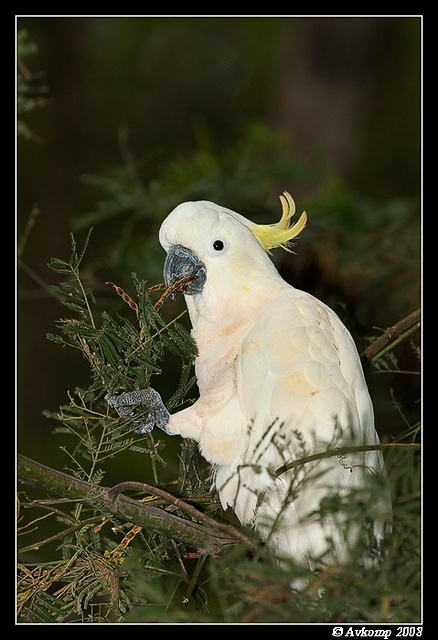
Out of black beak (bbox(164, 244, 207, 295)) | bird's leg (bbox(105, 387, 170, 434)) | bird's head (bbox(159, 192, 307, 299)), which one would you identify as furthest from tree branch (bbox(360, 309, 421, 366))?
bird's leg (bbox(105, 387, 170, 434))

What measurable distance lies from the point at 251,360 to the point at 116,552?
1.80ft

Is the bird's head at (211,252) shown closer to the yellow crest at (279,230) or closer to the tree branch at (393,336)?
the yellow crest at (279,230)

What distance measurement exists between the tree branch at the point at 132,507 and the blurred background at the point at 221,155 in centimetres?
108

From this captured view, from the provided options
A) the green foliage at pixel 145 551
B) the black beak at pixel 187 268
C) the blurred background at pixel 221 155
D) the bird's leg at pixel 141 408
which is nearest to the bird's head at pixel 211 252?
the black beak at pixel 187 268

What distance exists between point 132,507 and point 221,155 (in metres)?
3.44

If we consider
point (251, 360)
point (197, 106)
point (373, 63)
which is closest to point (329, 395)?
point (251, 360)

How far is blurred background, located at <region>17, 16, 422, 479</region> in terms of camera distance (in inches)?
120

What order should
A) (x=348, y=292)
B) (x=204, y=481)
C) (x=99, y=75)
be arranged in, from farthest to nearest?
(x=99, y=75), (x=348, y=292), (x=204, y=481)

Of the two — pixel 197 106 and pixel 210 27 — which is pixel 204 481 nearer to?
pixel 197 106

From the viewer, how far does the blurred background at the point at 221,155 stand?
10.00 ft

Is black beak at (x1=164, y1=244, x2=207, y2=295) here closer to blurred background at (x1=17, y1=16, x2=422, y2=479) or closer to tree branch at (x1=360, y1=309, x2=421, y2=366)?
tree branch at (x1=360, y1=309, x2=421, y2=366)

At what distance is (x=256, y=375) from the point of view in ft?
5.42

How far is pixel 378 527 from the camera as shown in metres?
1.14

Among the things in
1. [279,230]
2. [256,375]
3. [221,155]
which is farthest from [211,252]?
[221,155]
